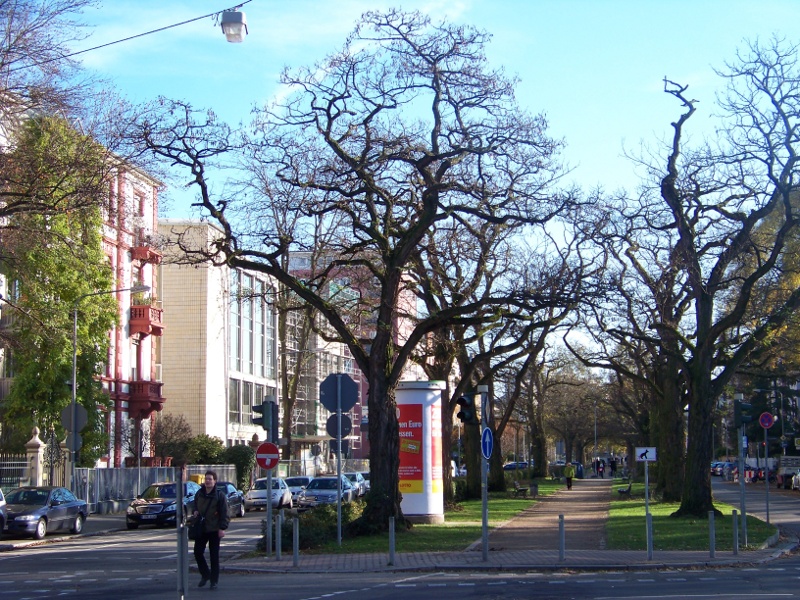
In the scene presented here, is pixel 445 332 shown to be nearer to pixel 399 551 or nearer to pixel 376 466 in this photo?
pixel 376 466

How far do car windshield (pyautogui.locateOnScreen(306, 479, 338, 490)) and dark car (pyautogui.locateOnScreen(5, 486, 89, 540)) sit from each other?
394 inches

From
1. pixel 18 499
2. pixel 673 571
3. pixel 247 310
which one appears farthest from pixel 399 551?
pixel 247 310

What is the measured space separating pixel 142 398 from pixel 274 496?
16.5m

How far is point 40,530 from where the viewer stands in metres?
28.4

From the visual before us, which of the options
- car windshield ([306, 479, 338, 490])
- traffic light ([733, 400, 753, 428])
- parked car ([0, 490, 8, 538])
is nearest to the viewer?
traffic light ([733, 400, 753, 428])

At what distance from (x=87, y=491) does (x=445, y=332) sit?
15.1m

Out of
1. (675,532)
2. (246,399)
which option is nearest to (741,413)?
(675,532)

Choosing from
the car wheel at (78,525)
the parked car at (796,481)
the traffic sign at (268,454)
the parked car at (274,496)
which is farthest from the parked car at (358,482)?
the parked car at (796,481)

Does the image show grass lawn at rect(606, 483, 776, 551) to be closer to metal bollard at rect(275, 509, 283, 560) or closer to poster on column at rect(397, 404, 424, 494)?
poster on column at rect(397, 404, 424, 494)

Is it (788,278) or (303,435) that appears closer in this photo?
(788,278)

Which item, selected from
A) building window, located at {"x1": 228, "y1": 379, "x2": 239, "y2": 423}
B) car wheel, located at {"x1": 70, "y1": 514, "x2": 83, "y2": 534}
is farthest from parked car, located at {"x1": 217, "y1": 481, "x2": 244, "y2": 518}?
building window, located at {"x1": 228, "y1": 379, "x2": 239, "y2": 423}

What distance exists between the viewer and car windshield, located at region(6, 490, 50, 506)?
29.1 meters

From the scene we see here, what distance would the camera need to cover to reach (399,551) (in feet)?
68.4

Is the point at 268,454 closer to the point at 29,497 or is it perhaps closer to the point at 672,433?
the point at 29,497
